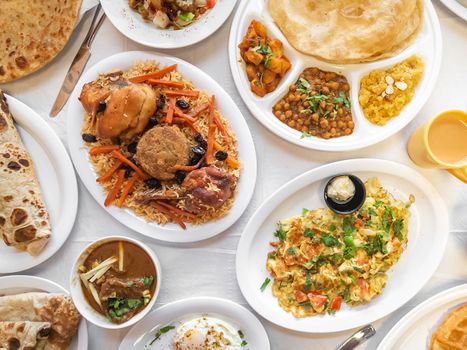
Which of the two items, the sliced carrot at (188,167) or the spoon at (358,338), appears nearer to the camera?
the sliced carrot at (188,167)

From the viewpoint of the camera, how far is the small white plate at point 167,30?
3.66 m

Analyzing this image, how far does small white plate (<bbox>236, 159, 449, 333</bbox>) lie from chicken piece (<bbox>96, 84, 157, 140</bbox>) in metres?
1.15

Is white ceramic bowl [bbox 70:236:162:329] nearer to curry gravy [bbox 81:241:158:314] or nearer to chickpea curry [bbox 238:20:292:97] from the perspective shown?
curry gravy [bbox 81:241:158:314]

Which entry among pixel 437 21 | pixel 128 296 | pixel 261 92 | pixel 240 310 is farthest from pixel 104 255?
pixel 437 21

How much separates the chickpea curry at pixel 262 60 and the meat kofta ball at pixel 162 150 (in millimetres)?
721

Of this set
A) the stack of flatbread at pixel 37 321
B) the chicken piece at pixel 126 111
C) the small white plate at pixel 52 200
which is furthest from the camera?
the small white plate at pixel 52 200

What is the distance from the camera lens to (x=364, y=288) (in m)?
3.68

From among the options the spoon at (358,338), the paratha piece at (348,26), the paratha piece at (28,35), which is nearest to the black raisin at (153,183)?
Result: the paratha piece at (28,35)

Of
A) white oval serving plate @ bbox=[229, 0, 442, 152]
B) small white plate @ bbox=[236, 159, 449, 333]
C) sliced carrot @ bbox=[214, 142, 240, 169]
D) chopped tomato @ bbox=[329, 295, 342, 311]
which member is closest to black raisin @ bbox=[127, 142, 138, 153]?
sliced carrot @ bbox=[214, 142, 240, 169]

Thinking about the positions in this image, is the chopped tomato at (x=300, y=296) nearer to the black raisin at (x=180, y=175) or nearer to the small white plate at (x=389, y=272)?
the small white plate at (x=389, y=272)

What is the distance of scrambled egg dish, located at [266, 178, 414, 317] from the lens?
3.69m

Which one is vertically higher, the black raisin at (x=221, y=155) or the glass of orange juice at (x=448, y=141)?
the glass of orange juice at (x=448, y=141)

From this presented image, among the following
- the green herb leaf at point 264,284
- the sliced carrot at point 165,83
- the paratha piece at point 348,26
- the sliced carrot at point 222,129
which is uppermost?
the paratha piece at point 348,26

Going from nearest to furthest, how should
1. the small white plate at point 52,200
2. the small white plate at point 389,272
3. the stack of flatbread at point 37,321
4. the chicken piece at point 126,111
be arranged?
the chicken piece at point 126,111, the stack of flatbread at point 37,321, the small white plate at point 389,272, the small white plate at point 52,200
